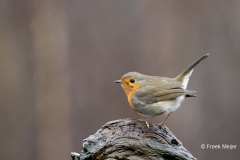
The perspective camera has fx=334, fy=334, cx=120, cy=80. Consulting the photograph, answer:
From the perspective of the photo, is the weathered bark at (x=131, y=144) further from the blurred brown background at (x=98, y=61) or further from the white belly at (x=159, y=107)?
the blurred brown background at (x=98, y=61)

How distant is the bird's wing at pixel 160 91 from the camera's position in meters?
2.51

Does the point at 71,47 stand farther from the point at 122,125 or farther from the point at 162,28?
the point at 122,125

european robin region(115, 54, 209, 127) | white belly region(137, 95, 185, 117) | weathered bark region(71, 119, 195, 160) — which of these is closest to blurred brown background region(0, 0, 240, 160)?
european robin region(115, 54, 209, 127)

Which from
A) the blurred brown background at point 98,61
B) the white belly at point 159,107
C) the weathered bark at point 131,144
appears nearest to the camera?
the weathered bark at point 131,144

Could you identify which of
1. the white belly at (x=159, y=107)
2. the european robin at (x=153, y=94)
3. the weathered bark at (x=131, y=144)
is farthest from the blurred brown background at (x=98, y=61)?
the weathered bark at (x=131, y=144)

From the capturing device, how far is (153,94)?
2.58 m

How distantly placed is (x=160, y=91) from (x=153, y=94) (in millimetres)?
58

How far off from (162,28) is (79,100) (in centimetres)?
123

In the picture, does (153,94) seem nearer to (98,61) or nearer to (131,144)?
(131,144)

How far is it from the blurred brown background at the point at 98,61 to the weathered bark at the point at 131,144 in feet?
5.06

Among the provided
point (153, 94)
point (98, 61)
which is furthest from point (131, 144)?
point (98, 61)

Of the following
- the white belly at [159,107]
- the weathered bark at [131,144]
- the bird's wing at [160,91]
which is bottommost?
the weathered bark at [131,144]

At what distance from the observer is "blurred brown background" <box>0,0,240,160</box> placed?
3.67 metres

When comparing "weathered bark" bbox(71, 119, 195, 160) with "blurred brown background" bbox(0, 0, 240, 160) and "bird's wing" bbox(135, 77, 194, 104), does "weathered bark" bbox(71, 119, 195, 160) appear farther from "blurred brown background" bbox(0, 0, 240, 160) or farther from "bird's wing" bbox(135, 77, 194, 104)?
"blurred brown background" bbox(0, 0, 240, 160)
